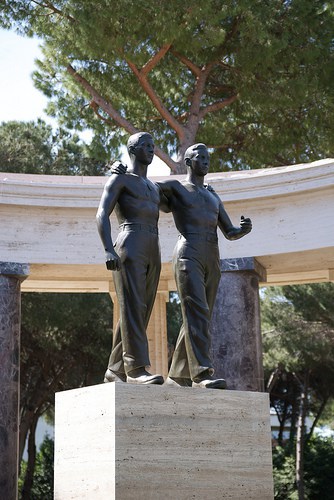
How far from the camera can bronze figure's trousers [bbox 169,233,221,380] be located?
8.68 meters

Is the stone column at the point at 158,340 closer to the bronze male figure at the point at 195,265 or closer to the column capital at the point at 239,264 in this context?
the column capital at the point at 239,264

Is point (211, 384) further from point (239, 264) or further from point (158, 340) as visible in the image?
point (158, 340)

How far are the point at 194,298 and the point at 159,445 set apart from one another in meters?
1.55

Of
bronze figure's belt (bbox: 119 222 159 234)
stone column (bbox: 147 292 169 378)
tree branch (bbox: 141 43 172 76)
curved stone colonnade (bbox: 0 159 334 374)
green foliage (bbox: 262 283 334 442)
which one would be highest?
→ tree branch (bbox: 141 43 172 76)

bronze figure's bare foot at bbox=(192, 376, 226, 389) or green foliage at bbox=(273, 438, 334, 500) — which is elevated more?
green foliage at bbox=(273, 438, 334, 500)

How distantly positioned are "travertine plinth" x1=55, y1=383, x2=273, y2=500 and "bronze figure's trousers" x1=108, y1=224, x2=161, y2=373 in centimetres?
54

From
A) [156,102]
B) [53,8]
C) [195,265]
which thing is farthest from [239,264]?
[53,8]

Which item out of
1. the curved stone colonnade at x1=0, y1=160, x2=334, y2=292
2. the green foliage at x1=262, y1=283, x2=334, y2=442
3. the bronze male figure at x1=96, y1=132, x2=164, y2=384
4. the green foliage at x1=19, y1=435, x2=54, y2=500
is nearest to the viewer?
the bronze male figure at x1=96, y1=132, x2=164, y2=384

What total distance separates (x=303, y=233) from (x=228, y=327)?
1997 mm

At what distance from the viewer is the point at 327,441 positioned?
1208 inches

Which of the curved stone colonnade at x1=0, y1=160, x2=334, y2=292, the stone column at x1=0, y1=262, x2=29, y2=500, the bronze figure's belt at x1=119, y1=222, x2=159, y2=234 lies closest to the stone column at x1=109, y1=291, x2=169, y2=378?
the curved stone colonnade at x1=0, y1=160, x2=334, y2=292

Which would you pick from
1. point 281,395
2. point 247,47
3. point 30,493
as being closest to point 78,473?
point 247,47

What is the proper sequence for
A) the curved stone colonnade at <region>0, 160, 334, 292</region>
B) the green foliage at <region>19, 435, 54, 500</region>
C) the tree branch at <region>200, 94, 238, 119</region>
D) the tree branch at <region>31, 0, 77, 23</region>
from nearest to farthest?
1. the curved stone colonnade at <region>0, 160, 334, 292</region>
2. the tree branch at <region>31, 0, 77, 23</region>
3. the tree branch at <region>200, 94, 238, 119</region>
4. the green foliage at <region>19, 435, 54, 500</region>

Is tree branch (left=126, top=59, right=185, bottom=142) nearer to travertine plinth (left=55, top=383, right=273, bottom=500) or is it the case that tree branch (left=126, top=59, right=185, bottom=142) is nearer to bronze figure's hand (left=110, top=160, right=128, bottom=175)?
bronze figure's hand (left=110, top=160, right=128, bottom=175)
